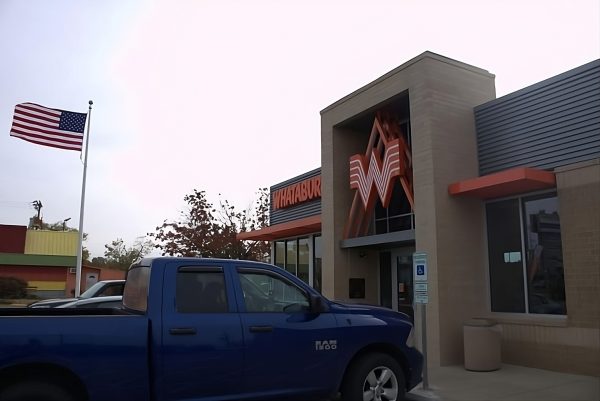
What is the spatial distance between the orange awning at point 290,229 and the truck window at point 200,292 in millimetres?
9715

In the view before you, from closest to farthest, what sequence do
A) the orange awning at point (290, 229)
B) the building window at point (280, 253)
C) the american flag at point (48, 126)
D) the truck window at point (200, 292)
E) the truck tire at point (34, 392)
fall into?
the truck tire at point (34, 392) < the truck window at point (200, 292) < the orange awning at point (290, 229) < the american flag at point (48, 126) < the building window at point (280, 253)

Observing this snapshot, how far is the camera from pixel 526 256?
34.7 ft

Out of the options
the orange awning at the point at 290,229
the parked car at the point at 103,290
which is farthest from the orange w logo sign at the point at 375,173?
the parked car at the point at 103,290

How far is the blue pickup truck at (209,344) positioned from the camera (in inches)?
201

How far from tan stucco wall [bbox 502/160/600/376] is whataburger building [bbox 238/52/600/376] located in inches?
0.7

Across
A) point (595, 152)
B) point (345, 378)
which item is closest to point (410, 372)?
point (345, 378)

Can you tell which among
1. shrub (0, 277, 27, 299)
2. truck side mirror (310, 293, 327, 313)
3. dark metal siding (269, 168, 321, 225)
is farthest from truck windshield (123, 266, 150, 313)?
shrub (0, 277, 27, 299)

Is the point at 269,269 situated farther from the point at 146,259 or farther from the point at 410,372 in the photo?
the point at 410,372

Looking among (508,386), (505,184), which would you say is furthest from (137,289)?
(505,184)

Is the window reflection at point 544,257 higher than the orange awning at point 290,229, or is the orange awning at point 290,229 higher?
the orange awning at point 290,229

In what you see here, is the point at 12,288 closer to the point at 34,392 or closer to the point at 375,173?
the point at 375,173

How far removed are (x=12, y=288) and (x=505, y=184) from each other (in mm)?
38676

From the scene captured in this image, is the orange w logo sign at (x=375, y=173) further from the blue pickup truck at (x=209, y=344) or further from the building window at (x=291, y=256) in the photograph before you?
the blue pickup truck at (x=209, y=344)

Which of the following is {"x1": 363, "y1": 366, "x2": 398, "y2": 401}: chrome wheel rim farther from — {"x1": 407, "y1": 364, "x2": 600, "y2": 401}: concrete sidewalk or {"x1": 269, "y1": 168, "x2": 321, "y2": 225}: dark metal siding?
{"x1": 269, "y1": 168, "x2": 321, "y2": 225}: dark metal siding
